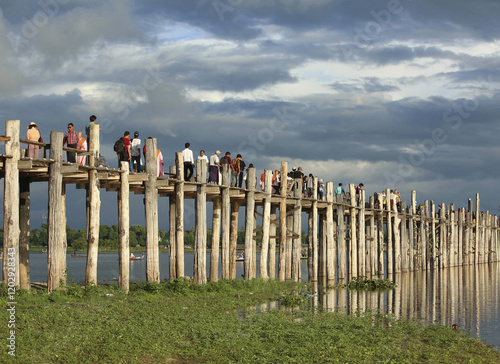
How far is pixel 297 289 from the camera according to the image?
86.3ft

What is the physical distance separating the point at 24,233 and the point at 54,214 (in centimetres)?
364

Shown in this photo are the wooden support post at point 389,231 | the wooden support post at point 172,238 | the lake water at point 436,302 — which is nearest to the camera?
the lake water at point 436,302

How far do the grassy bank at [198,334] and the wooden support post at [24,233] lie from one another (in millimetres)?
2586

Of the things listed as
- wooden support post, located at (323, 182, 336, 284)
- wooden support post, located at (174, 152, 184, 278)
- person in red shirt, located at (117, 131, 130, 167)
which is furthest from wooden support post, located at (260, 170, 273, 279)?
person in red shirt, located at (117, 131, 130, 167)

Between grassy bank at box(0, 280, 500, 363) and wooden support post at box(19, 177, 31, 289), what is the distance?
2.59 m

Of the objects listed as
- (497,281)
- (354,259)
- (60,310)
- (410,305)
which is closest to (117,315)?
(60,310)

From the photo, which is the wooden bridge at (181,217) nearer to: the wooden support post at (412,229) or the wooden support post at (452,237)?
the wooden support post at (412,229)

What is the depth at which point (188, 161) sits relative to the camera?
2258cm

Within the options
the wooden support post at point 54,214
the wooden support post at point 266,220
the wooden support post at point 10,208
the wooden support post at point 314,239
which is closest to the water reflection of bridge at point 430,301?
the wooden support post at point 266,220

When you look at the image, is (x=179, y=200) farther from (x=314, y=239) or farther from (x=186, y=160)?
(x=314, y=239)

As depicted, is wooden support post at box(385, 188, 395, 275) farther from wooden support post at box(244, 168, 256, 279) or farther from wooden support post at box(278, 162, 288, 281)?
wooden support post at box(244, 168, 256, 279)

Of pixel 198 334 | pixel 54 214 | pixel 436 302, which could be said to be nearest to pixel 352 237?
pixel 436 302

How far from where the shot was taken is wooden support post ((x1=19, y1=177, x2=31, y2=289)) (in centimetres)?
1923

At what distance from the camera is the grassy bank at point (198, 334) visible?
12164 mm
